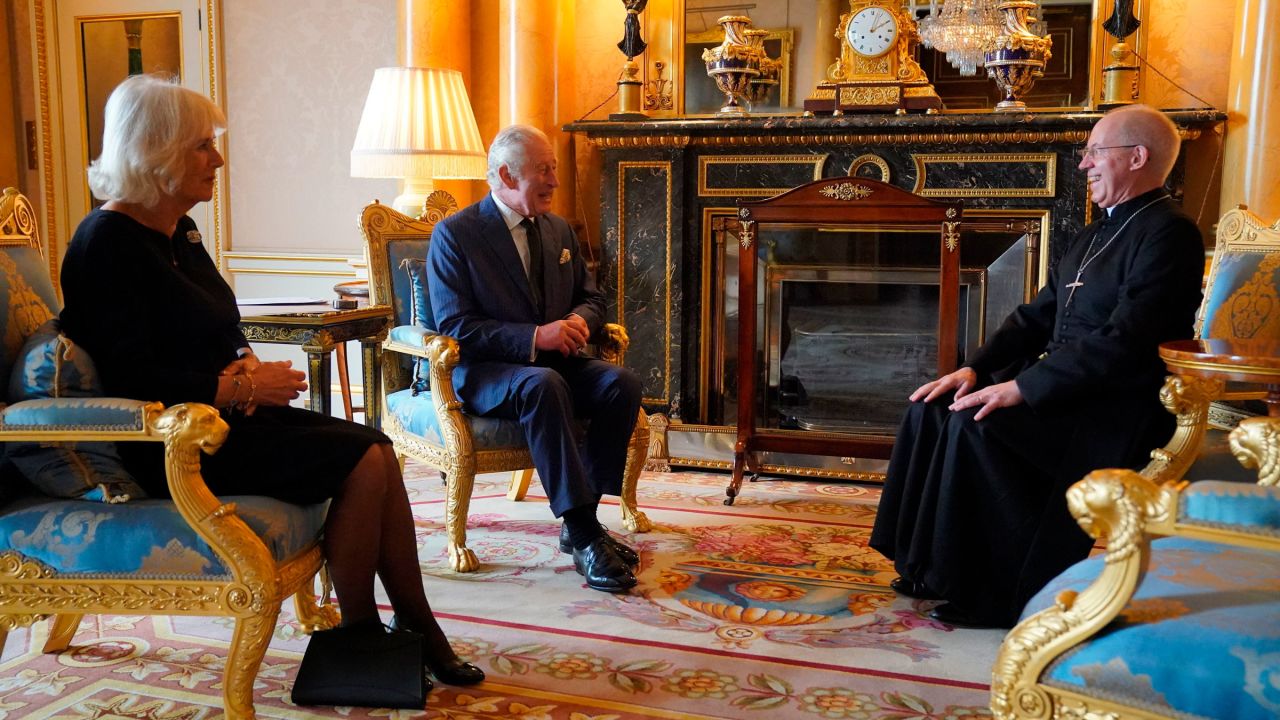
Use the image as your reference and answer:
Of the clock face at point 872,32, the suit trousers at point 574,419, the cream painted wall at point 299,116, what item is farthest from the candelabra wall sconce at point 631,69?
the suit trousers at point 574,419

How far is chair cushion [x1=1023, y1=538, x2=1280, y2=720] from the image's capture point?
4.67 ft

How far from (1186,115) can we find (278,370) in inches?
135

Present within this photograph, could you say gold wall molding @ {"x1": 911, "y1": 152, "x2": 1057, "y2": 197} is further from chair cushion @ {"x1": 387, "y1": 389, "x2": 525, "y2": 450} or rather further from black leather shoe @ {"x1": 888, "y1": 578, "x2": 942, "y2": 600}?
chair cushion @ {"x1": 387, "y1": 389, "x2": 525, "y2": 450}

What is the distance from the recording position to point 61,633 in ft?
8.25

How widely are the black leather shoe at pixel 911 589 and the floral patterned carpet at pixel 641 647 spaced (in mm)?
40

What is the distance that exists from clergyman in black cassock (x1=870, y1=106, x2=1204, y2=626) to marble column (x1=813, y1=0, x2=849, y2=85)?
1.96m

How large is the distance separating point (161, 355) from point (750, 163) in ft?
9.53

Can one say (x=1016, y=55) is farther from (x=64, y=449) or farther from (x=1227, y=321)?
(x=64, y=449)

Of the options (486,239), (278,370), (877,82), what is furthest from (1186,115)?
(278,370)

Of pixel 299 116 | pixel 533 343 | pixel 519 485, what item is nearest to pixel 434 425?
pixel 533 343

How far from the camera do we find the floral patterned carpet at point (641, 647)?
7.45 ft

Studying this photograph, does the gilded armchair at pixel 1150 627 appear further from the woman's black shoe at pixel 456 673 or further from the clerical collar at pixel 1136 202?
the clerical collar at pixel 1136 202

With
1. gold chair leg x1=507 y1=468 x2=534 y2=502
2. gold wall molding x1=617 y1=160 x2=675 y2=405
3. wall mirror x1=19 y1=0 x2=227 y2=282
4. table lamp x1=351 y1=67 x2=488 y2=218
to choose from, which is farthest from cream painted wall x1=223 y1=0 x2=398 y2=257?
gold chair leg x1=507 y1=468 x2=534 y2=502

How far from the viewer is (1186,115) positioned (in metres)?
4.12
